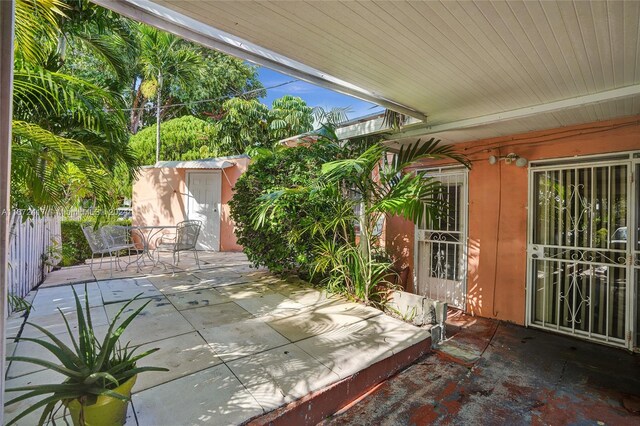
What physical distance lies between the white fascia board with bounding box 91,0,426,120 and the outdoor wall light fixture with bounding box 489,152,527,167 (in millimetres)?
2518

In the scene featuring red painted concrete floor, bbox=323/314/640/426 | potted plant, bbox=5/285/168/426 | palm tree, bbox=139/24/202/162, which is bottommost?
red painted concrete floor, bbox=323/314/640/426

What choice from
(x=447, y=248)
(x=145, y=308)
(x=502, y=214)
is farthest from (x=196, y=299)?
(x=502, y=214)

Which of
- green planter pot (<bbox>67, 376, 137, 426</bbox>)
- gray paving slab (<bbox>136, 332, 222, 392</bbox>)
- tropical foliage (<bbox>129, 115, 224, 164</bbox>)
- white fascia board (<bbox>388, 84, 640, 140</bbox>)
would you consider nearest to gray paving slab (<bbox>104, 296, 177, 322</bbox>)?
gray paving slab (<bbox>136, 332, 222, 392</bbox>)

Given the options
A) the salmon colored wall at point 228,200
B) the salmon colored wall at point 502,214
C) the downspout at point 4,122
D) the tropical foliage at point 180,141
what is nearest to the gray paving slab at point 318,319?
the salmon colored wall at point 502,214

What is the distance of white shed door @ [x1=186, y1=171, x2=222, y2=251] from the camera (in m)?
8.87

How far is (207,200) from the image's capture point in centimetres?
888

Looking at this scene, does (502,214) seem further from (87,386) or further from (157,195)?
(157,195)

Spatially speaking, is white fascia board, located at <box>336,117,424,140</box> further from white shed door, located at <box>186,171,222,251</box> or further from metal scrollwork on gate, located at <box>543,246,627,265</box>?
white shed door, located at <box>186,171,222,251</box>

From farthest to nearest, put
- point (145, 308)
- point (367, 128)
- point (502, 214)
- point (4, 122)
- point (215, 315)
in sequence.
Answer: point (367, 128) → point (502, 214) → point (145, 308) → point (215, 315) → point (4, 122)

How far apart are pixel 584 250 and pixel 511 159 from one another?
1553 mm

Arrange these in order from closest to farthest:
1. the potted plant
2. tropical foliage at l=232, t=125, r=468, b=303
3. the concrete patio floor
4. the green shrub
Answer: the potted plant, the concrete patio floor, tropical foliage at l=232, t=125, r=468, b=303, the green shrub

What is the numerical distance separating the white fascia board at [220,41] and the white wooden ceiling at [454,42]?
3cm

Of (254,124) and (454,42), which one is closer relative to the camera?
(454,42)

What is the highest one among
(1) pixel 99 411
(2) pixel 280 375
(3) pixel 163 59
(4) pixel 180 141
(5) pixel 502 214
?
(3) pixel 163 59
